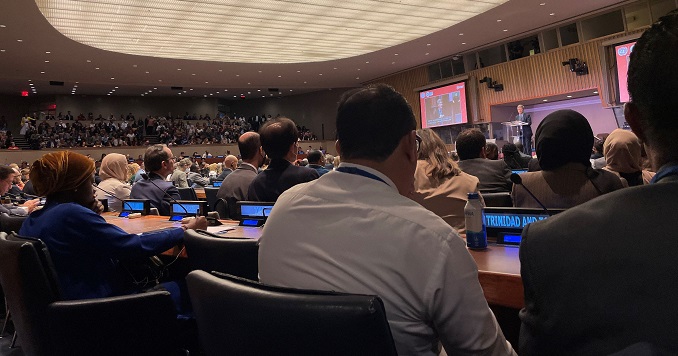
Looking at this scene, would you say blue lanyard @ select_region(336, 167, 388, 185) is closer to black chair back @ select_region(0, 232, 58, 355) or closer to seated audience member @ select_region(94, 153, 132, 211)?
black chair back @ select_region(0, 232, 58, 355)

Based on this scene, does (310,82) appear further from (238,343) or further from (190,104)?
(238,343)

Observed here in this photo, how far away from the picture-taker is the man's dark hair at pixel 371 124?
1.23 meters

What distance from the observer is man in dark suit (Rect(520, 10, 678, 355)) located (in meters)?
0.72

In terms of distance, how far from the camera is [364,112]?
1.24 m

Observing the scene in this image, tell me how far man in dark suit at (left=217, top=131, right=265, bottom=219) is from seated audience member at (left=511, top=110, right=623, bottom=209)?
2231 millimetres

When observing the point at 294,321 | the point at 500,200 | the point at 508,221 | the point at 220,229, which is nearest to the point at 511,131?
the point at 500,200

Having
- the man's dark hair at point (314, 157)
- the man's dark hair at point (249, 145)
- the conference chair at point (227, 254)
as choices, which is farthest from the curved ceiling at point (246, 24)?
the conference chair at point (227, 254)

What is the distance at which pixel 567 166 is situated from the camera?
2.26 metres

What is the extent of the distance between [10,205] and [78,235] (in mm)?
3081

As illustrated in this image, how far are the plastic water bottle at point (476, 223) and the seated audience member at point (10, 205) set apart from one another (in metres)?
3.88

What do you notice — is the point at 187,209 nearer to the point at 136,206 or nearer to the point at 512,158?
the point at 136,206

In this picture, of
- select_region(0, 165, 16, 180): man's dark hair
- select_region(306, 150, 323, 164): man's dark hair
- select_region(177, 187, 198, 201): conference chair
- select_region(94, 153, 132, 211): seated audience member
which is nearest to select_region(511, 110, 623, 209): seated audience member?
select_region(306, 150, 323, 164): man's dark hair

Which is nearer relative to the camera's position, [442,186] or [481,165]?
[442,186]

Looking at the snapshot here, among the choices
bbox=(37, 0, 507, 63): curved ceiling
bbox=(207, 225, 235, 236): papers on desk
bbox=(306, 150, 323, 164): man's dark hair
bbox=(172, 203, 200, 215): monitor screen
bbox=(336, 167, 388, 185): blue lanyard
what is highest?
bbox=(37, 0, 507, 63): curved ceiling
